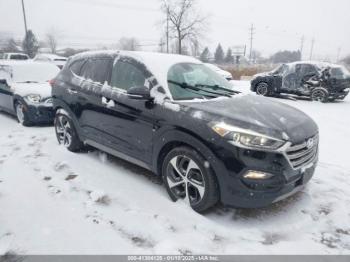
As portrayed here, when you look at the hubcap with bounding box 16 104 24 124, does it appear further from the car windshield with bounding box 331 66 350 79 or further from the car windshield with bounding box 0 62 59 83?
the car windshield with bounding box 331 66 350 79

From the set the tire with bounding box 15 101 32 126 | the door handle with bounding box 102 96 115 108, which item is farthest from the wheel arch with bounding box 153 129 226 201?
the tire with bounding box 15 101 32 126

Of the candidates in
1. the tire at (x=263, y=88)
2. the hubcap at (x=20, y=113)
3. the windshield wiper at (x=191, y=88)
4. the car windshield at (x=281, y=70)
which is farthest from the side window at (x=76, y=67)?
the car windshield at (x=281, y=70)

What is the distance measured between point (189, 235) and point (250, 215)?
2.71ft

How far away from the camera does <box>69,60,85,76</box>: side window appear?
4982 millimetres

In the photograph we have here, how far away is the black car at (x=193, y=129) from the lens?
2898mm

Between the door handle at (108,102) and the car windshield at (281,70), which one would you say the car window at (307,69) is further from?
the door handle at (108,102)

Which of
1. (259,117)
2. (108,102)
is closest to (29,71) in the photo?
(108,102)

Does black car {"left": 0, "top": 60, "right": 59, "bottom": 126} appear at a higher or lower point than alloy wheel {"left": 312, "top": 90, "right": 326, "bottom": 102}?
higher

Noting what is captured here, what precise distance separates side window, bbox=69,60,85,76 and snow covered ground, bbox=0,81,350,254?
5.04 feet

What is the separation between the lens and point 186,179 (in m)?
3.34

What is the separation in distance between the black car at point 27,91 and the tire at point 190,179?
4.76 metres

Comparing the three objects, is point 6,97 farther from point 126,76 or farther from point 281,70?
point 281,70

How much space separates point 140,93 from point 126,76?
2.24 feet

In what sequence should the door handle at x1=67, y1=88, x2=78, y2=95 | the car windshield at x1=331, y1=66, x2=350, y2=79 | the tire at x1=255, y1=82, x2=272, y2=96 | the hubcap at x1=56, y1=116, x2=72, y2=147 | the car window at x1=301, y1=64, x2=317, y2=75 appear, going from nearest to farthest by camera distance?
the door handle at x1=67, y1=88, x2=78, y2=95 < the hubcap at x1=56, y1=116, x2=72, y2=147 < the car windshield at x1=331, y1=66, x2=350, y2=79 < the car window at x1=301, y1=64, x2=317, y2=75 < the tire at x1=255, y1=82, x2=272, y2=96
